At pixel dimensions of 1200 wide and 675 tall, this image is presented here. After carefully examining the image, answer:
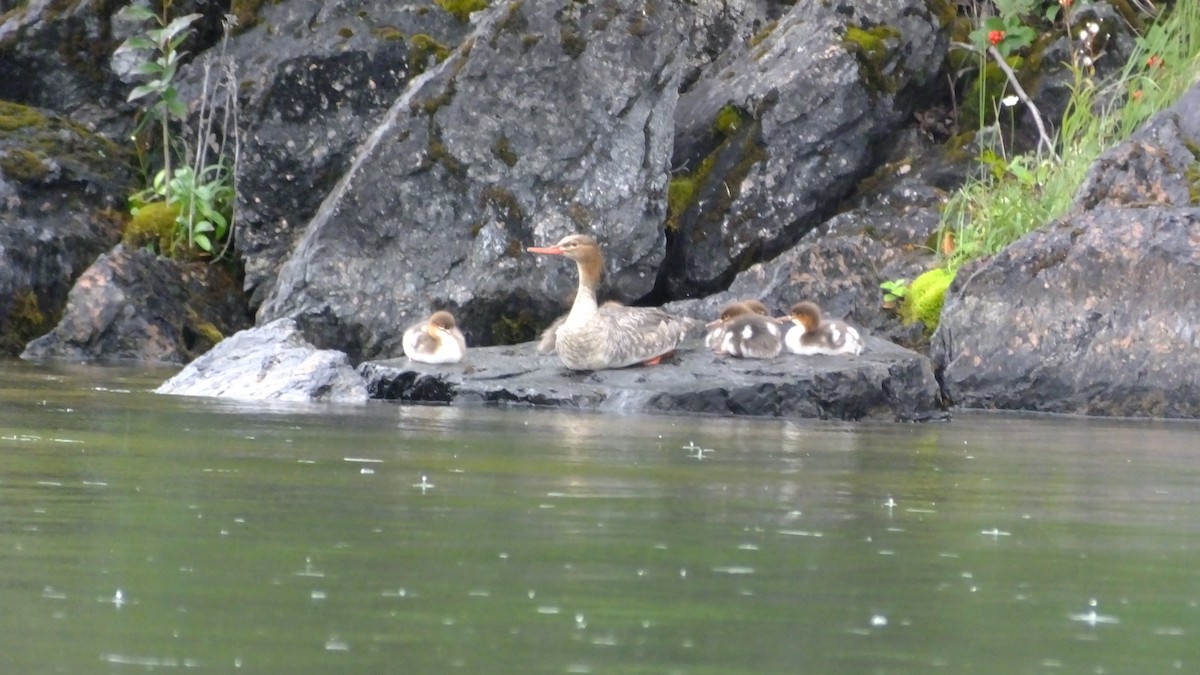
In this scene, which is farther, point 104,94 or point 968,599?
point 104,94

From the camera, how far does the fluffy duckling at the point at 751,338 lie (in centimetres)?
1266

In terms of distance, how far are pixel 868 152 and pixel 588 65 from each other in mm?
2898

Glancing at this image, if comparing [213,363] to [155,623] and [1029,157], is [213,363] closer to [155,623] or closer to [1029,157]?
[1029,157]

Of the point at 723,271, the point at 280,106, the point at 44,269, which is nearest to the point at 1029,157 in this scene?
the point at 723,271

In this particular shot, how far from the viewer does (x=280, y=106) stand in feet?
58.9

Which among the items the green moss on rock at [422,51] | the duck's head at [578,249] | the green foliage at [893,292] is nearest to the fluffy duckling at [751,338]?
the duck's head at [578,249]

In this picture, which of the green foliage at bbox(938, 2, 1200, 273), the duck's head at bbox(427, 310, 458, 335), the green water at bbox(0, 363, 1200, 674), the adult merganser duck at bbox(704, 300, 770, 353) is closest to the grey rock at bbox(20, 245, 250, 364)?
the duck's head at bbox(427, 310, 458, 335)

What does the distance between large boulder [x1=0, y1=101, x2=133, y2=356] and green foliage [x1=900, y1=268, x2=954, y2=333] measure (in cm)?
781

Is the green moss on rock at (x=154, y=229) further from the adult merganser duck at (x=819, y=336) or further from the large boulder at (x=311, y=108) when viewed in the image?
the adult merganser duck at (x=819, y=336)

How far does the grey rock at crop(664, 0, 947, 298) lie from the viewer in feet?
56.3

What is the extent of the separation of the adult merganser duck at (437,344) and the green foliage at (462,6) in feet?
22.0

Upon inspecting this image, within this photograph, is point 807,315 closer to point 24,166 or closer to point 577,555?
point 577,555

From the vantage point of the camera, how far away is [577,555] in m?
5.41

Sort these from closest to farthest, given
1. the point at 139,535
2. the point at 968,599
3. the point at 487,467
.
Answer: the point at 968,599
the point at 139,535
the point at 487,467
